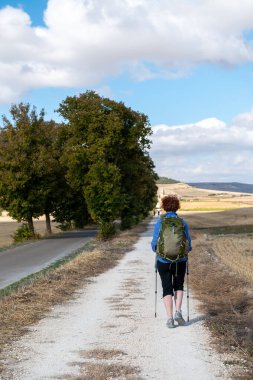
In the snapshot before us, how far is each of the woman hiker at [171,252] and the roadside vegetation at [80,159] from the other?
29.4 metres

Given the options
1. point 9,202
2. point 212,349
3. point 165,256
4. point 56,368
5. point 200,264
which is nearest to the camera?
point 56,368

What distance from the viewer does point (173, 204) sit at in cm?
929

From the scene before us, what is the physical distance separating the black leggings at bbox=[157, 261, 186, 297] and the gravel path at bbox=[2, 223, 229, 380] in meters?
0.64

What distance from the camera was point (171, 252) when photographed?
8922 mm

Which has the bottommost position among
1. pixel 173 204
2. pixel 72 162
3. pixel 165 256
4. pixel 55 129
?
pixel 165 256

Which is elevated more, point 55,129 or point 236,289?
point 55,129

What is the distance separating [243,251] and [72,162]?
16.8m

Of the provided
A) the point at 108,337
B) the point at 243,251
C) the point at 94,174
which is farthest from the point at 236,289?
the point at 94,174

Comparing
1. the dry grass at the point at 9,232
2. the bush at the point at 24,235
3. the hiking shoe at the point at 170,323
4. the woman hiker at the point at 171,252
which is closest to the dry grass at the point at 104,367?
the hiking shoe at the point at 170,323

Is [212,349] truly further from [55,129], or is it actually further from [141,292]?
[55,129]

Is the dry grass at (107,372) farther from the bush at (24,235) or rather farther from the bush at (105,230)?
the bush at (24,235)

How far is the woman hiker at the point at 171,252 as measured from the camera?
8.95 metres

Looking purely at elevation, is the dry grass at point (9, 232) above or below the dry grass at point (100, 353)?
below

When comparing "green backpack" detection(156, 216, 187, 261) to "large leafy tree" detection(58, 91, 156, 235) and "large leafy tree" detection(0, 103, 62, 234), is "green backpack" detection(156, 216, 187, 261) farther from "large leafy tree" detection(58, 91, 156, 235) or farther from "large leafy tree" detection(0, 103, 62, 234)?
"large leafy tree" detection(0, 103, 62, 234)
